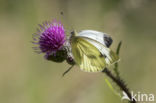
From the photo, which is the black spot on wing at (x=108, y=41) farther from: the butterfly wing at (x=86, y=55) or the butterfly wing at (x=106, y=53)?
the butterfly wing at (x=86, y=55)

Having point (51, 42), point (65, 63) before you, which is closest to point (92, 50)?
point (51, 42)

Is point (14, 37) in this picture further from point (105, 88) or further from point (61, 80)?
point (105, 88)

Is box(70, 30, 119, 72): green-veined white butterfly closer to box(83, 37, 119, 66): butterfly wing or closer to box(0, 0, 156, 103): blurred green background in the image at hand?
box(83, 37, 119, 66): butterfly wing

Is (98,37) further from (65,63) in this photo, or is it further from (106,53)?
(65,63)

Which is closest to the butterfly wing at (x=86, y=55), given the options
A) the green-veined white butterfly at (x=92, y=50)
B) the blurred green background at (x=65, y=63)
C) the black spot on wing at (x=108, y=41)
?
the green-veined white butterfly at (x=92, y=50)

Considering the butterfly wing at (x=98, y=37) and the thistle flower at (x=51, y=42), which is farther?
the thistle flower at (x=51, y=42)

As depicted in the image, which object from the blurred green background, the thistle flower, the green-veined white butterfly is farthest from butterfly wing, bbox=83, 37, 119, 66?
the blurred green background

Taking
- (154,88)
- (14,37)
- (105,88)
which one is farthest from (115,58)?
(14,37)
